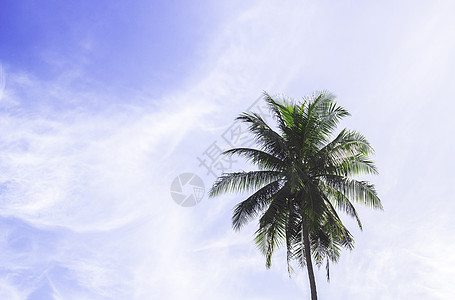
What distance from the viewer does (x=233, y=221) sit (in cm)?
1555

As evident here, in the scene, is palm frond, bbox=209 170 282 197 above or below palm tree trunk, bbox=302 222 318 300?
above

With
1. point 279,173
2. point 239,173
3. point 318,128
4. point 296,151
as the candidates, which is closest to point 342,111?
point 318,128

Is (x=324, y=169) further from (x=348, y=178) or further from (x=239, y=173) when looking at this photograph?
(x=239, y=173)

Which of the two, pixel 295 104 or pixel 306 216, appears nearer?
pixel 306 216

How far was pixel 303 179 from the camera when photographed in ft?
49.0

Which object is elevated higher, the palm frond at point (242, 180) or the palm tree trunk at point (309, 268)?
the palm frond at point (242, 180)

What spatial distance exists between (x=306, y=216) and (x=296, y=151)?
259 centimetres

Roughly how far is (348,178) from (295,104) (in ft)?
12.0

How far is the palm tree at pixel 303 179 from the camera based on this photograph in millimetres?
14805

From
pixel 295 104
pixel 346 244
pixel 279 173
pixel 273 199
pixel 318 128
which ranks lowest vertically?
pixel 346 244

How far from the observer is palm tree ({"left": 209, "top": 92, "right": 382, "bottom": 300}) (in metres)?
14.8

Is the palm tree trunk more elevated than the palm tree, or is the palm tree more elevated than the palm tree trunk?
the palm tree

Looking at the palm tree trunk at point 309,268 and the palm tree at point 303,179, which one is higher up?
the palm tree at point 303,179

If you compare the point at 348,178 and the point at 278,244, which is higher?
the point at 348,178
